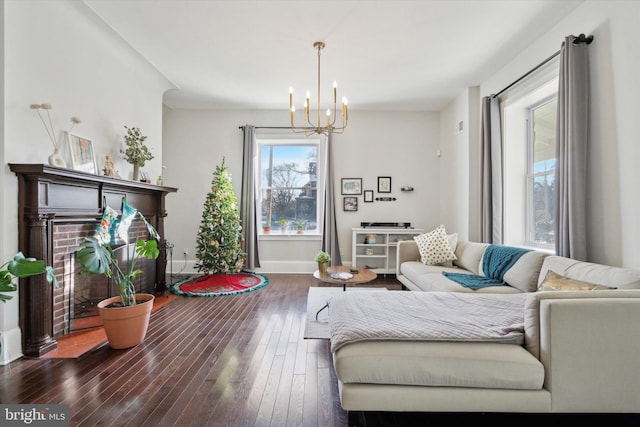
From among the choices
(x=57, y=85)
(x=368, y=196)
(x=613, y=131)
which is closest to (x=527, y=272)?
(x=613, y=131)

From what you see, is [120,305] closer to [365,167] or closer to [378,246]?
[378,246]

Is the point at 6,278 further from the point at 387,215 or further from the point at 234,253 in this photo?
the point at 387,215

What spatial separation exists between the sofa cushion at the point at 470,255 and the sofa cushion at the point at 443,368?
2.15 metres

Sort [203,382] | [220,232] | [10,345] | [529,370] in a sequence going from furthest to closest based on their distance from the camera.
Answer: [220,232] < [10,345] < [203,382] < [529,370]

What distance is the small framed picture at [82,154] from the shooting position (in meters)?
2.66

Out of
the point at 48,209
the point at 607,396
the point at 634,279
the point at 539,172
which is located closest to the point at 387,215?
the point at 539,172

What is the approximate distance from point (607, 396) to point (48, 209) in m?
3.89

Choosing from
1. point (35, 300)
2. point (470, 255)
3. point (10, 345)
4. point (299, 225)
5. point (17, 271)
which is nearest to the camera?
point (17, 271)

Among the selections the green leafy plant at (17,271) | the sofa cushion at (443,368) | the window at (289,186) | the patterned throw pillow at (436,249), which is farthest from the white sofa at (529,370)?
the window at (289,186)

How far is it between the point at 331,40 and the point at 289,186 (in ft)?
9.43

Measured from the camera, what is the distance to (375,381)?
143 cm

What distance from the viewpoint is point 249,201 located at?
5180mm

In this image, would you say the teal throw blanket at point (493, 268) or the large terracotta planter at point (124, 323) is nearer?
the large terracotta planter at point (124, 323)

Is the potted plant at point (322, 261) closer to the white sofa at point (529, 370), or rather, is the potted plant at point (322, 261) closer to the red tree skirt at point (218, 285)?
the red tree skirt at point (218, 285)
